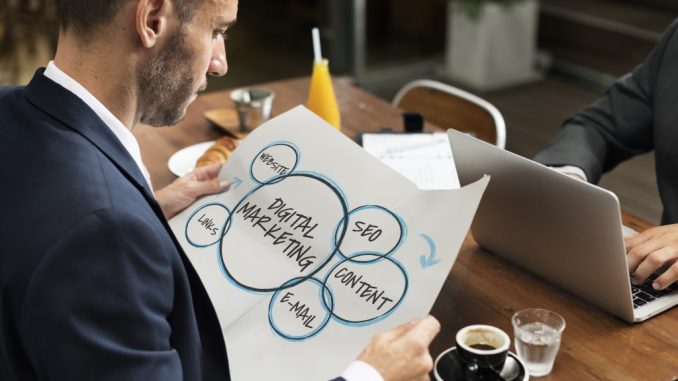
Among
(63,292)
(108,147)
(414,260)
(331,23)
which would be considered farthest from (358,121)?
(331,23)

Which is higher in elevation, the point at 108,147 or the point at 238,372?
the point at 108,147

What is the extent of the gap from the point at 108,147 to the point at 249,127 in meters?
0.98

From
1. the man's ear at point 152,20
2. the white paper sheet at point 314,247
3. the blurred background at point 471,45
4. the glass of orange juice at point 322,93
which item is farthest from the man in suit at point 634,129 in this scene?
the blurred background at point 471,45

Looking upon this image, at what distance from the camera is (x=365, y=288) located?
1131mm

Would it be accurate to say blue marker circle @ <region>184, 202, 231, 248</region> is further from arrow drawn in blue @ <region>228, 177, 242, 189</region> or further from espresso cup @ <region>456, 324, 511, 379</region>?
espresso cup @ <region>456, 324, 511, 379</region>

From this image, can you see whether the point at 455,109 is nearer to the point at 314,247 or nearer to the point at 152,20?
the point at 314,247

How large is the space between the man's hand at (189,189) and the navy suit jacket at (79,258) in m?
0.38

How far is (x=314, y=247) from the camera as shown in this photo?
1.21m

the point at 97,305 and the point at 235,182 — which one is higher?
the point at 97,305

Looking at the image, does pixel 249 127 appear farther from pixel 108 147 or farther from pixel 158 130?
pixel 108 147

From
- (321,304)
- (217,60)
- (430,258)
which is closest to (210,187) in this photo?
(217,60)

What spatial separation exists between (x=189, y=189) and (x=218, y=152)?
0.31 metres

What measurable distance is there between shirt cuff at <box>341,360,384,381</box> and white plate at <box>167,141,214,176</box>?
81cm

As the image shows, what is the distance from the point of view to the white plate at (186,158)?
1722mm
